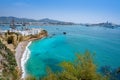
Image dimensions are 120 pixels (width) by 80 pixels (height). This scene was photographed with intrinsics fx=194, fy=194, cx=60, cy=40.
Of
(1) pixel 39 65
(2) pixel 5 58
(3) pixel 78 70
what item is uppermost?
(3) pixel 78 70

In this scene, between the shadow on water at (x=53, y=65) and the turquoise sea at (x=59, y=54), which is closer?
the shadow on water at (x=53, y=65)

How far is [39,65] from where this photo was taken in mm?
41281

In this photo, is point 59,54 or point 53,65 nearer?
point 53,65

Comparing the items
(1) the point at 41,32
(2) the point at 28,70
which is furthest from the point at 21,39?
(2) the point at 28,70

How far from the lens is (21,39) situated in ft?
235

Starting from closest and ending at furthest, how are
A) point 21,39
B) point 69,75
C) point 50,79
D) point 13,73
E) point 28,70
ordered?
point 69,75 → point 50,79 → point 13,73 → point 28,70 → point 21,39

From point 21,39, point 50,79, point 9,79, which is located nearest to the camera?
point 50,79

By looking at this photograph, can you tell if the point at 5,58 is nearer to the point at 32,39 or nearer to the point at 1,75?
the point at 1,75

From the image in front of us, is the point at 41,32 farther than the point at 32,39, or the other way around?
the point at 41,32

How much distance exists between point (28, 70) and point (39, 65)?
5.26m

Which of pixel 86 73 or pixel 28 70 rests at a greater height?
pixel 86 73

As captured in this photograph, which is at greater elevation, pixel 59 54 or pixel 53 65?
pixel 53 65

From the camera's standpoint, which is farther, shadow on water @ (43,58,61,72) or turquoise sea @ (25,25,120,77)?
turquoise sea @ (25,25,120,77)

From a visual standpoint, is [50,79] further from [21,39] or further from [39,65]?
[21,39]
